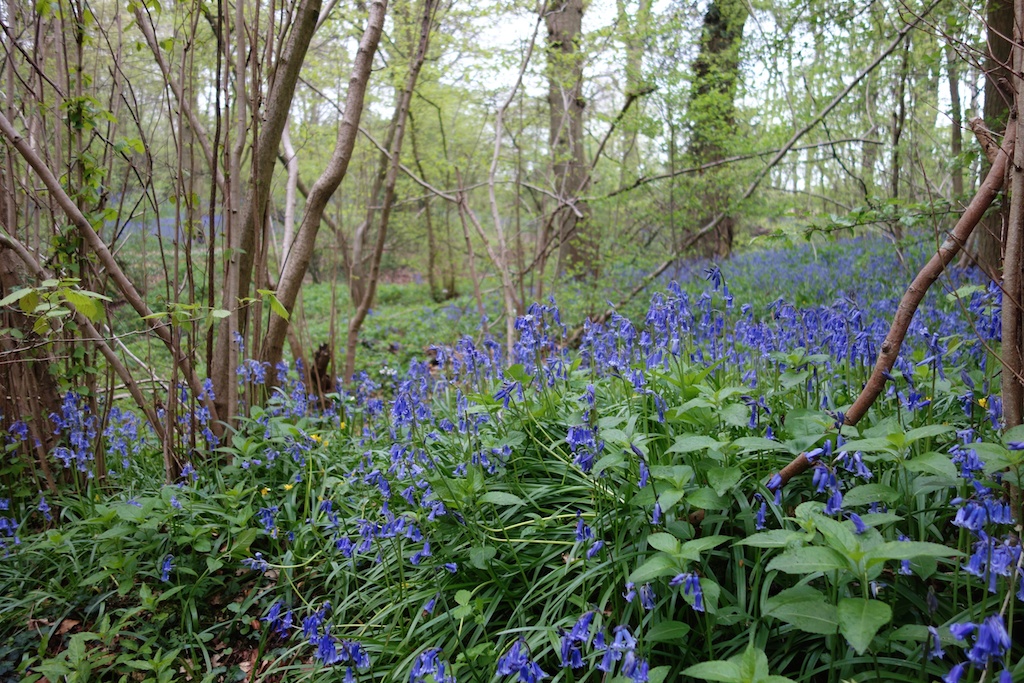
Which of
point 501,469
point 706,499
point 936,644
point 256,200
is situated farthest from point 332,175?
point 936,644

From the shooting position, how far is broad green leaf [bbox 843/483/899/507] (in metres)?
1.79

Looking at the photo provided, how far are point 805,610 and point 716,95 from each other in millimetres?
6497

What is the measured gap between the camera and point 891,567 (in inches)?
76.8

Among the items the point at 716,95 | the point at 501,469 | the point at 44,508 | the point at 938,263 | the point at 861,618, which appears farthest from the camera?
the point at 716,95

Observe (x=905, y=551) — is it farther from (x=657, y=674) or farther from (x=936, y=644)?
(x=657, y=674)

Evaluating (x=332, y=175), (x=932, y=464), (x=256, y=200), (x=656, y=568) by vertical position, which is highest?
(x=332, y=175)

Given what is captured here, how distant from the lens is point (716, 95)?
23.0 feet

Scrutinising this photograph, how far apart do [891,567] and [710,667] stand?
836 mm

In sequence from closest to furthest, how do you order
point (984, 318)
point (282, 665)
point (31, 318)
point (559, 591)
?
1. point (559, 591)
2. point (282, 665)
3. point (984, 318)
4. point (31, 318)

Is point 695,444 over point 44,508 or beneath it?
over

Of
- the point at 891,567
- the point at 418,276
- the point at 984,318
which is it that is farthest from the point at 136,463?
the point at 418,276

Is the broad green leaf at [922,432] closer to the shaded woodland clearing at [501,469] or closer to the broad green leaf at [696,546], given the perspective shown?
the shaded woodland clearing at [501,469]

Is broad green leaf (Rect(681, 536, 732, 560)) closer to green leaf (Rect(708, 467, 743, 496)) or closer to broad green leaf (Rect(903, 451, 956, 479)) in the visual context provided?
green leaf (Rect(708, 467, 743, 496))

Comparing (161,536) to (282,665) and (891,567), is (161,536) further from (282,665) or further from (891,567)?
(891,567)
